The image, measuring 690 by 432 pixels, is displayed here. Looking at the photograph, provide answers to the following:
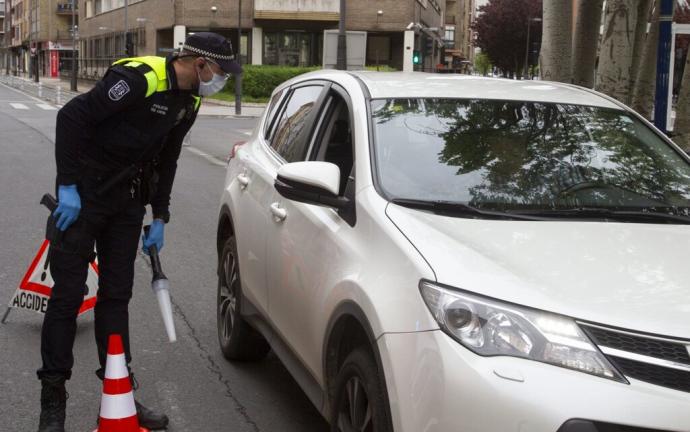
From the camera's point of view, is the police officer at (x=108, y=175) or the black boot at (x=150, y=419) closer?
the police officer at (x=108, y=175)

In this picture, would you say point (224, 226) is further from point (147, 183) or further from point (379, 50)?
point (379, 50)

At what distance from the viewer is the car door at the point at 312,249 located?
3666 millimetres

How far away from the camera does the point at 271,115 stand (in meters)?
5.68

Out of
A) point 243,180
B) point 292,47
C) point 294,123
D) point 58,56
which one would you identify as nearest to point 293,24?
point 292,47

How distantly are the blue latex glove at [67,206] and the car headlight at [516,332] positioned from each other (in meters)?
1.81

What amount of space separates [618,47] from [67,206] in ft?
30.3

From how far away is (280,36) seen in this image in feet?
180

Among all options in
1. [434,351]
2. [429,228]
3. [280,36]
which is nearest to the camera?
[434,351]

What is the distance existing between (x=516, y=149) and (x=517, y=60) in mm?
79244

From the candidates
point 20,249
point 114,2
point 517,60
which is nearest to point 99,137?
point 20,249

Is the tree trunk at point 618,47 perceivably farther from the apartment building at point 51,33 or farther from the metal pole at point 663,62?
the apartment building at point 51,33

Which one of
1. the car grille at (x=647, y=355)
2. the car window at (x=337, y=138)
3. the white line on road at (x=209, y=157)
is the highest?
the car window at (x=337, y=138)

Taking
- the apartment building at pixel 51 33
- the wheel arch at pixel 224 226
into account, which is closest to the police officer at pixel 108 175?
the wheel arch at pixel 224 226

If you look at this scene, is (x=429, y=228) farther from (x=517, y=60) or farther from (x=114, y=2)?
(x=517, y=60)
